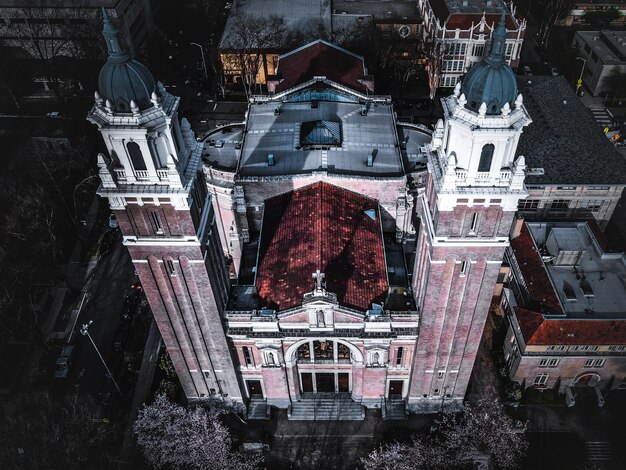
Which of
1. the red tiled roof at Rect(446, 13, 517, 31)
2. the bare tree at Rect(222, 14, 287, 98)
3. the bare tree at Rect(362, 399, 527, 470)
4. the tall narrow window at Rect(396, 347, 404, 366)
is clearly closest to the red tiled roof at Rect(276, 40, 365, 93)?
the bare tree at Rect(222, 14, 287, 98)

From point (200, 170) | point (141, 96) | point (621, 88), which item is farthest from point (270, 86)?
point (621, 88)

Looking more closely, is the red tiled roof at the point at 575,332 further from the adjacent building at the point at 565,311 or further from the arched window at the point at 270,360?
the arched window at the point at 270,360

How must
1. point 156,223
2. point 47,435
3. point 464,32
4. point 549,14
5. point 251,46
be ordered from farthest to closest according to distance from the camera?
point 549,14 < point 251,46 < point 464,32 < point 47,435 < point 156,223

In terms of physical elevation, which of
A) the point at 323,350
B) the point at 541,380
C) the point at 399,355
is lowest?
the point at 541,380

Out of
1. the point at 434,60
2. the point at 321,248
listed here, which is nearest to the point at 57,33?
the point at 434,60

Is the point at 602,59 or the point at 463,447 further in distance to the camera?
the point at 602,59

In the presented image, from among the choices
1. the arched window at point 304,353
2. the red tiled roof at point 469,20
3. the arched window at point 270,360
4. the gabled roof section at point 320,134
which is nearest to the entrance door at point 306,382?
the arched window at point 304,353

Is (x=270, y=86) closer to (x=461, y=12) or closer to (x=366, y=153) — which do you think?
(x=366, y=153)

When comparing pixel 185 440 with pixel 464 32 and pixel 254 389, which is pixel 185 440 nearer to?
pixel 254 389
